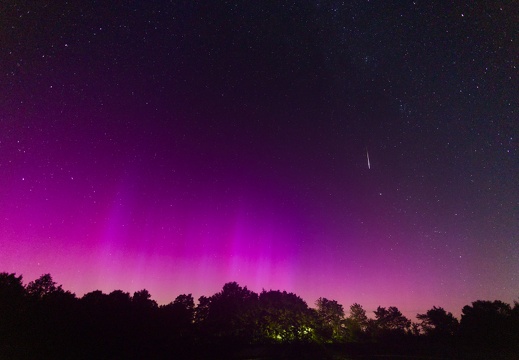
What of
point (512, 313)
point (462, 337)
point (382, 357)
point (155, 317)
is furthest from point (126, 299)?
point (512, 313)

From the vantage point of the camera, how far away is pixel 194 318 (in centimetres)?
5812

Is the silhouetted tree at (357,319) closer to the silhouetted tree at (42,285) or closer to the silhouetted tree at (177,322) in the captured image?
the silhouetted tree at (177,322)

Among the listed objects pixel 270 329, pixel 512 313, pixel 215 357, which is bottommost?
pixel 215 357

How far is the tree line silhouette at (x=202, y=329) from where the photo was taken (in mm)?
31828

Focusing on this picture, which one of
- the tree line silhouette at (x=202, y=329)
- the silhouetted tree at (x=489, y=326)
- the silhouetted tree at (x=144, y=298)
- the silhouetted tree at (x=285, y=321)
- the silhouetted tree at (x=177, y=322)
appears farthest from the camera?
the silhouetted tree at (x=144, y=298)

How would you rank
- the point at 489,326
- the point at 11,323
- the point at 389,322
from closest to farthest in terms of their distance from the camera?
1. the point at 11,323
2. the point at 489,326
3. the point at 389,322

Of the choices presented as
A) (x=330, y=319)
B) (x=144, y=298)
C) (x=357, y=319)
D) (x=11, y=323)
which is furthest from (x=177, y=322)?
(x=357, y=319)

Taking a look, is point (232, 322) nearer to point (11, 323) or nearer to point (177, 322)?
point (177, 322)

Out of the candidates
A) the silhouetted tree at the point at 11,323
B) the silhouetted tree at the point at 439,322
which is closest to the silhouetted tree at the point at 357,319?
the silhouetted tree at the point at 439,322

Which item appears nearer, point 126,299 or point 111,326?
point 111,326

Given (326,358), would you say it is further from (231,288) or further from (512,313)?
(512,313)

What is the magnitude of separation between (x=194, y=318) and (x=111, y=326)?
25923mm

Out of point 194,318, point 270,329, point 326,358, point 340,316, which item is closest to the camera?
point 326,358

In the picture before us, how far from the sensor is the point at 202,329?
44312 millimetres
